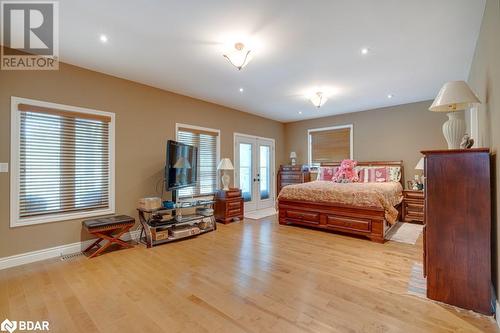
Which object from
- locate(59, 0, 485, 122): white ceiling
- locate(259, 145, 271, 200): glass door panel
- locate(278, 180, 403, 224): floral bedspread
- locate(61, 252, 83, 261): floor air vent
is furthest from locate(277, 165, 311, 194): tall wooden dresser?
locate(61, 252, 83, 261): floor air vent

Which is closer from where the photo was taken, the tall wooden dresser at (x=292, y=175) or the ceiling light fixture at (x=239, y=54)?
the ceiling light fixture at (x=239, y=54)

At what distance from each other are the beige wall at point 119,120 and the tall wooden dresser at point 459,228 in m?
4.17

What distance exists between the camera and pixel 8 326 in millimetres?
1813

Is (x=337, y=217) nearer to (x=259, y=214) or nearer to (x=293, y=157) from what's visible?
(x=259, y=214)

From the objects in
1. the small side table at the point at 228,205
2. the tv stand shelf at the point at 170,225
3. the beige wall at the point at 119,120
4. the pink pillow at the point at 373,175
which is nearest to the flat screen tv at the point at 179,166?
the tv stand shelf at the point at 170,225

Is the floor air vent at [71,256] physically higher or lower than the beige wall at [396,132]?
lower

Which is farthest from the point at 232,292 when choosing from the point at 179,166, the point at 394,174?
the point at 394,174

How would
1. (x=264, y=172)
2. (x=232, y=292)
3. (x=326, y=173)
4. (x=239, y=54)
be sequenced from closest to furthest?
(x=232, y=292) → (x=239, y=54) → (x=326, y=173) → (x=264, y=172)

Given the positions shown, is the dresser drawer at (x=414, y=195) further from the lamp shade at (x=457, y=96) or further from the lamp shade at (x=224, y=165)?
the lamp shade at (x=224, y=165)

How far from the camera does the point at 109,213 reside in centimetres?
379

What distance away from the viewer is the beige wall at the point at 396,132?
524cm

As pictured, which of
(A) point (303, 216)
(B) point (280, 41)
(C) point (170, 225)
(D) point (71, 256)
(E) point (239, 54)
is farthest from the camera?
(A) point (303, 216)

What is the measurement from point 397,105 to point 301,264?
4840 mm

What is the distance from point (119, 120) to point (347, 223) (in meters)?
4.35
